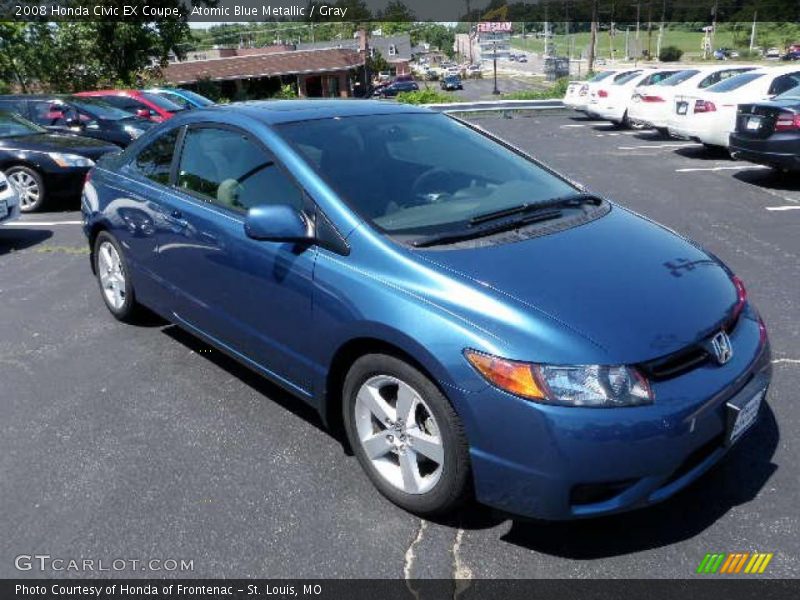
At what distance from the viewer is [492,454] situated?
246cm

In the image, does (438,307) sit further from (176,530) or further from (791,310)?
(791,310)

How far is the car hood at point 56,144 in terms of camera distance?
895 centimetres

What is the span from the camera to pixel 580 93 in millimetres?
19672

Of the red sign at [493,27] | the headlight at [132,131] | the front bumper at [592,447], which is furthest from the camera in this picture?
the red sign at [493,27]

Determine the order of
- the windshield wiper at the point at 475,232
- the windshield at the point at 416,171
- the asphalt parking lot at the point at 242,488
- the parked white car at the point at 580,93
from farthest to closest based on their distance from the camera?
the parked white car at the point at 580,93, the windshield at the point at 416,171, the windshield wiper at the point at 475,232, the asphalt parking lot at the point at 242,488

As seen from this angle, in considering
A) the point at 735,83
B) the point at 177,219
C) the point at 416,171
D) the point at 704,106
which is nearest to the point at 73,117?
the point at 177,219

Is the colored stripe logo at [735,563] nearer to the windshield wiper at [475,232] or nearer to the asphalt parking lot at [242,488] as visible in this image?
the asphalt parking lot at [242,488]

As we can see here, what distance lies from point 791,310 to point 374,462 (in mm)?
3374

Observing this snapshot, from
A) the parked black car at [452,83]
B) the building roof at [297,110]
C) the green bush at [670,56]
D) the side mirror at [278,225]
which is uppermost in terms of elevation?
the building roof at [297,110]

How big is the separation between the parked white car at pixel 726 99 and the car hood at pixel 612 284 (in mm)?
9532

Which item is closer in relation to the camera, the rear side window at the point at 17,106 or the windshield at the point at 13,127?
the windshield at the point at 13,127

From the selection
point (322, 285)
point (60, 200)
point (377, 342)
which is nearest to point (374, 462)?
point (377, 342)

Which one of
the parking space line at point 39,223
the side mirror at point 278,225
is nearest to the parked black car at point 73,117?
the parking space line at point 39,223

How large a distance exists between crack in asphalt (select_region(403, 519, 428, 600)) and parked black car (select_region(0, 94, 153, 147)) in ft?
36.0
